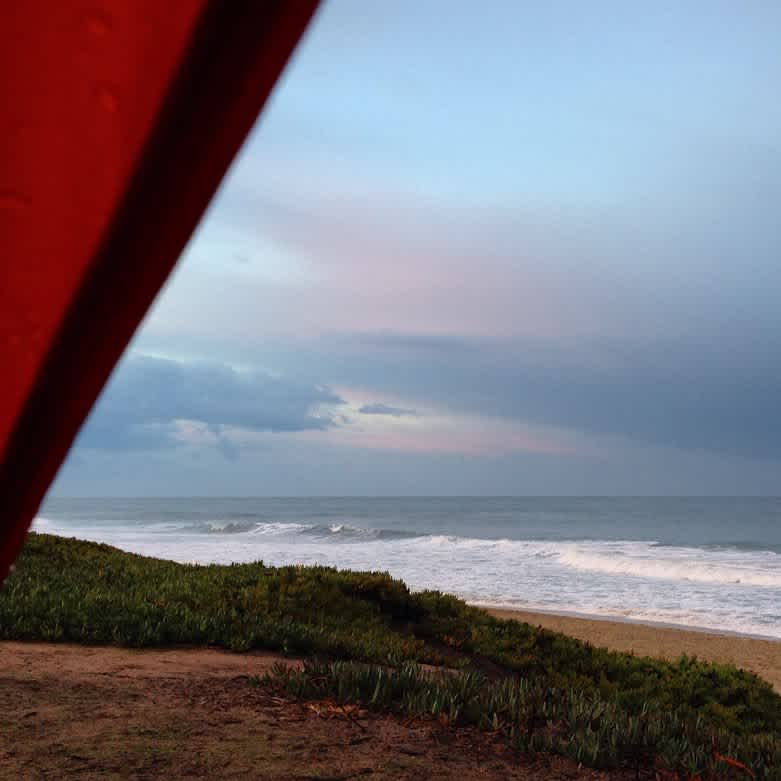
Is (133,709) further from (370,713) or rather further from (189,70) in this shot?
(189,70)

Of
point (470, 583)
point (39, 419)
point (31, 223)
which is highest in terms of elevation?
point (31, 223)

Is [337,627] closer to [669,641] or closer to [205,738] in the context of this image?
[205,738]

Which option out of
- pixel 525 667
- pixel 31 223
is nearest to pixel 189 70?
pixel 31 223

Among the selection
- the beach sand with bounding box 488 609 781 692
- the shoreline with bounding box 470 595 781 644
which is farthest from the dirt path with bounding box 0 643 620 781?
the shoreline with bounding box 470 595 781 644

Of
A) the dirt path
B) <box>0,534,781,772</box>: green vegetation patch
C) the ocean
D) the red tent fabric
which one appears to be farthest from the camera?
the ocean

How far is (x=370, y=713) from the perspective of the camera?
565cm

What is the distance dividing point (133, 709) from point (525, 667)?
6.09m

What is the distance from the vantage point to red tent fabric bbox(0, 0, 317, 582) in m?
0.50

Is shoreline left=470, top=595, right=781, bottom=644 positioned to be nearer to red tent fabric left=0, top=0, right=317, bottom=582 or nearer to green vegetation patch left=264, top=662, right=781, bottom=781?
green vegetation patch left=264, top=662, right=781, bottom=781

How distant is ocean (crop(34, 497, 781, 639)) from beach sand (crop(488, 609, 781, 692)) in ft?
5.58

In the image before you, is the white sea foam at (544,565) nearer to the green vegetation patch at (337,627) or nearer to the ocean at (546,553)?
the ocean at (546,553)

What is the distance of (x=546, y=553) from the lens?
44938 mm

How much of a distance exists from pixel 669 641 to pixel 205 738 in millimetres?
16740

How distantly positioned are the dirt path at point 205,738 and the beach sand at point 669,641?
41.8 ft
